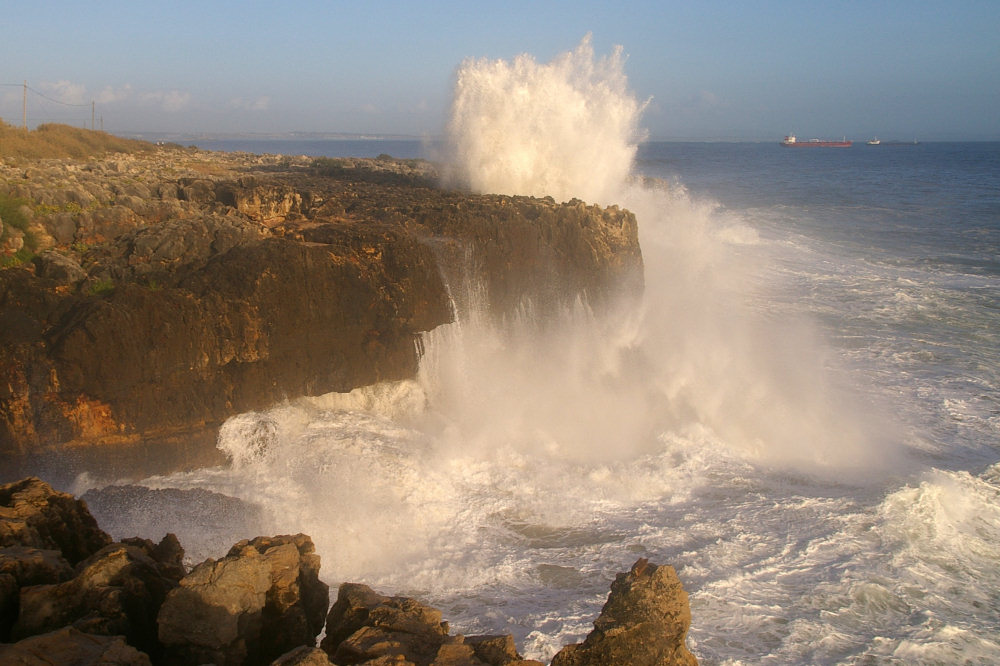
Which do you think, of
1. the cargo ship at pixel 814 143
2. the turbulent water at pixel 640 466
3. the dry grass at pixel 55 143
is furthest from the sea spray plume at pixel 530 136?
the cargo ship at pixel 814 143

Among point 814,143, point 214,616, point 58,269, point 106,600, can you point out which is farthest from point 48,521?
point 814,143

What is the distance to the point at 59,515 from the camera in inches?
239

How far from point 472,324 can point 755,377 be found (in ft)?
20.6

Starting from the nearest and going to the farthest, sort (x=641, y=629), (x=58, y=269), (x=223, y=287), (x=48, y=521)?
(x=641, y=629) → (x=48, y=521) → (x=58, y=269) → (x=223, y=287)

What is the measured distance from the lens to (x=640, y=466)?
1122 cm

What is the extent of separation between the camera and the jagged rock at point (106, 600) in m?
→ 4.59

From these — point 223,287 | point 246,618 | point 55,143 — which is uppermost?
point 55,143

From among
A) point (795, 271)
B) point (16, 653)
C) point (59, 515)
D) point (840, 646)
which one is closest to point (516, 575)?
point (840, 646)

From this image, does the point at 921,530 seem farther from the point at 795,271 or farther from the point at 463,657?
the point at 795,271

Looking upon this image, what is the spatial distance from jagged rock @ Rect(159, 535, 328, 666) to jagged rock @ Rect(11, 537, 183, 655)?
33 centimetres

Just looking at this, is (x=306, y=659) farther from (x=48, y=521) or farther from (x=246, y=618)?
(x=48, y=521)

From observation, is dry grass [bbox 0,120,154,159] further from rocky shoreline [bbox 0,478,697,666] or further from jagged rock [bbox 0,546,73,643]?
rocky shoreline [bbox 0,478,697,666]

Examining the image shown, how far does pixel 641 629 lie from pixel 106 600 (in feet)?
11.6

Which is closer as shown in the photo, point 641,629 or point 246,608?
point 641,629
